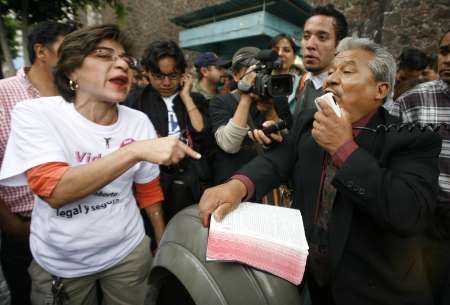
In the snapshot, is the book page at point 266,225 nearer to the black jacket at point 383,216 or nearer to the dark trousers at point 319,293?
the black jacket at point 383,216

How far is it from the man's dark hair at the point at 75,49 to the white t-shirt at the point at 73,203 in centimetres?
13

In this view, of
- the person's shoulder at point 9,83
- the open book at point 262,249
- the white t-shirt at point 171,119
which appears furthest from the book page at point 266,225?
the person's shoulder at point 9,83

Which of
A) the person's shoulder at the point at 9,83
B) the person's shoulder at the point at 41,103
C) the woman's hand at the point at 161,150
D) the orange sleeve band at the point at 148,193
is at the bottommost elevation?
the orange sleeve band at the point at 148,193

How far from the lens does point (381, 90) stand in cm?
140

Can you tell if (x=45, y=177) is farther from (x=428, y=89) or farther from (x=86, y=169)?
(x=428, y=89)

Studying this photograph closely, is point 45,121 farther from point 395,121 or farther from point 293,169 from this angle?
point 395,121

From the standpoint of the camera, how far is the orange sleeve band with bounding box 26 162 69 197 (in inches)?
50.1

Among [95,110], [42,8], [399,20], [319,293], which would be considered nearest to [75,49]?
[95,110]

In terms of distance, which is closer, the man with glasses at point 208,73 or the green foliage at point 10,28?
the man with glasses at point 208,73

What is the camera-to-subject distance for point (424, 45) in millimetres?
6527

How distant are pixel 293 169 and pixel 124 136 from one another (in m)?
0.93

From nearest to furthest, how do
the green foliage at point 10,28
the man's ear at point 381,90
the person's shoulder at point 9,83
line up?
the man's ear at point 381,90, the person's shoulder at point 9,83, the green foliage at point 10,28

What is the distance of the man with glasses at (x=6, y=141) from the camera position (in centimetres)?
183

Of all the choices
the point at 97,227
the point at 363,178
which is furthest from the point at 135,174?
the point at 363,178
